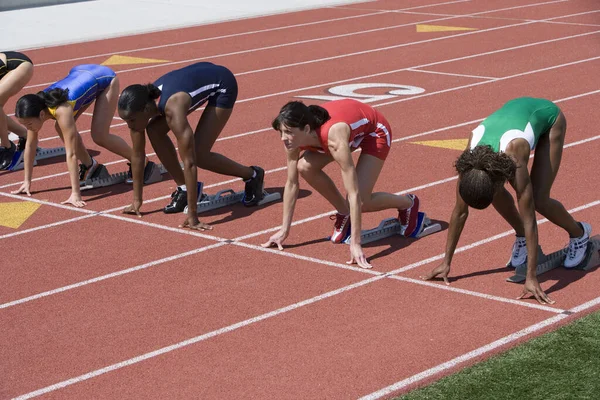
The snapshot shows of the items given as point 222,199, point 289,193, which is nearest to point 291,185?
point 289,193

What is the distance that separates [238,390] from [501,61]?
11.6 m

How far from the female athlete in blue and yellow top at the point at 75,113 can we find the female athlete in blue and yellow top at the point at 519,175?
391cm

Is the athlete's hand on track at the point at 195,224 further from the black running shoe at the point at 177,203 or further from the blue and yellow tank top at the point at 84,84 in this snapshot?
the blue and yellow tank top at the point at 84,84

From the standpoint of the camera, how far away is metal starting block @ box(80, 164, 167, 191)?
33.2 feet

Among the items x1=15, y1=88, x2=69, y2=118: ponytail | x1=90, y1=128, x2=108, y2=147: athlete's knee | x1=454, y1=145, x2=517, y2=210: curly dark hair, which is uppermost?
x1=454, y1=145, x2=517, y2=210: curly dark hair

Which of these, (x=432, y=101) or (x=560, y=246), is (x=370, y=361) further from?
(x=432, y=101)

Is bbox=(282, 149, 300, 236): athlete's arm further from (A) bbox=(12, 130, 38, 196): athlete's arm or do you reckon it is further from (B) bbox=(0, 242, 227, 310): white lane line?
(A) bbox=(12, 130, 38, 196): athlete's arm

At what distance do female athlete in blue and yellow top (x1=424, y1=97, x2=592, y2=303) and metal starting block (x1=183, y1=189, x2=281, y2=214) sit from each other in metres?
2.70

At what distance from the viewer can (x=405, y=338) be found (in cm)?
611

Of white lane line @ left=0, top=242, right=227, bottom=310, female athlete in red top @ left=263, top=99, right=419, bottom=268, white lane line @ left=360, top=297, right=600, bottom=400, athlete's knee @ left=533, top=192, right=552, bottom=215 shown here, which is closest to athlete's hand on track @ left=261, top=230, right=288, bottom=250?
female athlete in red top @ left=263, top=99, right=419, bottom=268

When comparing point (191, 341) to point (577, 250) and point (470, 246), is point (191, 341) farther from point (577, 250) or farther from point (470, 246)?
point (577, 250)

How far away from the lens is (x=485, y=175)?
600 cm

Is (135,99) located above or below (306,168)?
above

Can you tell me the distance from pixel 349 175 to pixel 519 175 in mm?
1411
